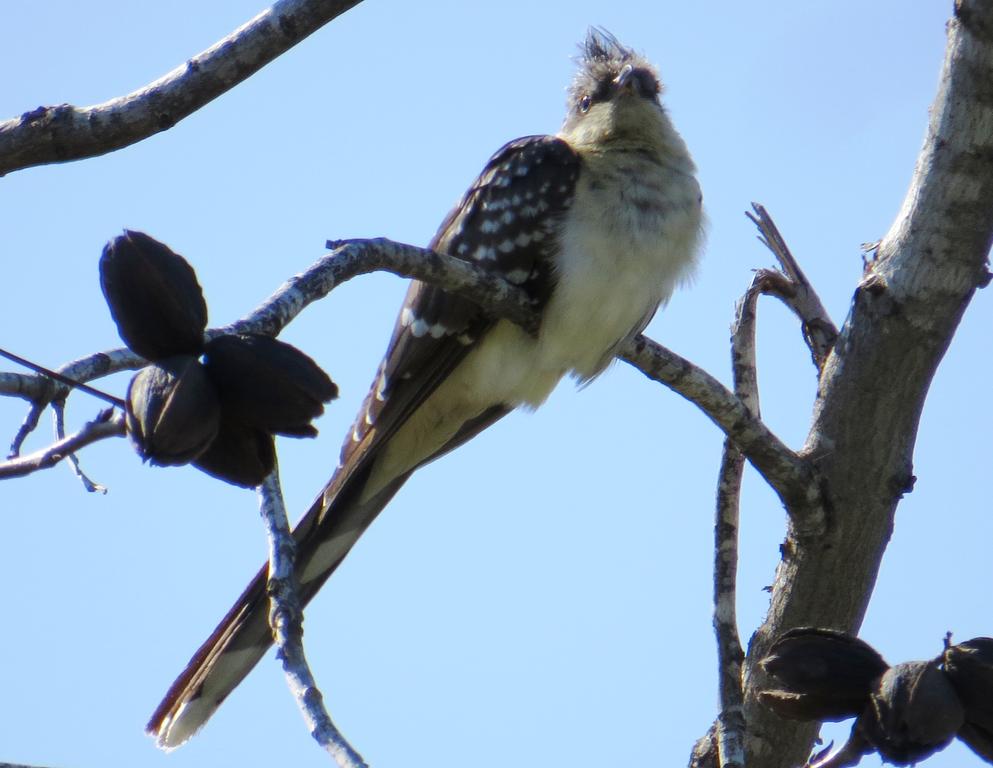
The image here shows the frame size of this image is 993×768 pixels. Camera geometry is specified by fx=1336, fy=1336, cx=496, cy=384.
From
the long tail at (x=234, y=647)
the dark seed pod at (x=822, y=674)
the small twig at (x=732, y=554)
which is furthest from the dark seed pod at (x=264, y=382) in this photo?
the long tail at (x=234, y=647)

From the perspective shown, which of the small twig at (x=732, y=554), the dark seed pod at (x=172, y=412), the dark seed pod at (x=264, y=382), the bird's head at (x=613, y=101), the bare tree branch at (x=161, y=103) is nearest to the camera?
the dark seed pod at (x=172, y=412)

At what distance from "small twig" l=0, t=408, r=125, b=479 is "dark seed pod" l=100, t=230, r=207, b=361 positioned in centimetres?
13

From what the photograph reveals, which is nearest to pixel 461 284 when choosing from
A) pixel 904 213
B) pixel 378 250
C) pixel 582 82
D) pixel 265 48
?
pixel 378 250

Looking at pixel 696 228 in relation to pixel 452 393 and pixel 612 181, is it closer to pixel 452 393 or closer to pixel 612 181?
pixel 612 181

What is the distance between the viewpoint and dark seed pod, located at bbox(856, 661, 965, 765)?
2537mm

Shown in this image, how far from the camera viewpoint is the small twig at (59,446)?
1.93m

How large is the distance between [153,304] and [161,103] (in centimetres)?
105

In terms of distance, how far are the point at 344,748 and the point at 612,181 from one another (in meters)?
3.22

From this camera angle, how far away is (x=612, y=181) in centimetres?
520

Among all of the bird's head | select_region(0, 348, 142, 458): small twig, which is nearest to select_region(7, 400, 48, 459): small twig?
select_region(0, 348, 142, 458): small twig

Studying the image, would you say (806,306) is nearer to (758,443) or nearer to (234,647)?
(758,443)

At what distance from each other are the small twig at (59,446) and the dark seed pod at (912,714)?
1.54 meters

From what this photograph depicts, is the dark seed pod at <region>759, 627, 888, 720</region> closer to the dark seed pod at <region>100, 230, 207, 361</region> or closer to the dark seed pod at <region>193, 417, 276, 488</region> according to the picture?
the dark seed pod at <region>193, 417, 276, 488</region>

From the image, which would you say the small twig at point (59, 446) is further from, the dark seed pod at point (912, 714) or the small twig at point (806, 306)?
the small twig at point (806, 306)
